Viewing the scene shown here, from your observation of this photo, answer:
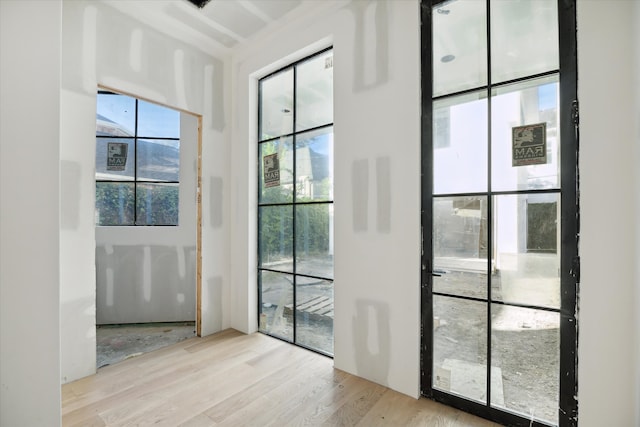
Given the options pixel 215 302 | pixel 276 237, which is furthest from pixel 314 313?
pixel 215 302

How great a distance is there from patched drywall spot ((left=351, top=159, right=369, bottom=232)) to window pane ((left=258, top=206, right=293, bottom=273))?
77cm

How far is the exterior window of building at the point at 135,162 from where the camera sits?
3.49 metres

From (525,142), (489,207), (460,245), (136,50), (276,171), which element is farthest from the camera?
(276,171)

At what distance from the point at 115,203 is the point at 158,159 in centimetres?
71

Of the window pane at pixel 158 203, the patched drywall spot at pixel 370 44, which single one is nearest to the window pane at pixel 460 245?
the patched drywall spot at pixel 370 44

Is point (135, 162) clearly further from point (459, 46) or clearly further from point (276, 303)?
point (459, 46)

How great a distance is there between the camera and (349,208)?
2.22 m

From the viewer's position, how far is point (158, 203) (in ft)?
11.9

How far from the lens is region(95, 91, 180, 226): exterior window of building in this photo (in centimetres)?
349

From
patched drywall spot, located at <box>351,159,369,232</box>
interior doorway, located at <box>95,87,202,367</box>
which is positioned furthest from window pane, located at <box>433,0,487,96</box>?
interior doorway, located at <box>95,87,202,367</box>

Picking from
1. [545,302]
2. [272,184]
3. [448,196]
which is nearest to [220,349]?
[272,184]

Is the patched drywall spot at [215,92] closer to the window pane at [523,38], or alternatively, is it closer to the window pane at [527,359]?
the window pane at [523,38]

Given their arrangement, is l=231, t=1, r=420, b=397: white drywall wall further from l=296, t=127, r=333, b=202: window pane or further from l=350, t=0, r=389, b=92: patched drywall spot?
A: l=296, t=127, r=333, b=202: window pane
